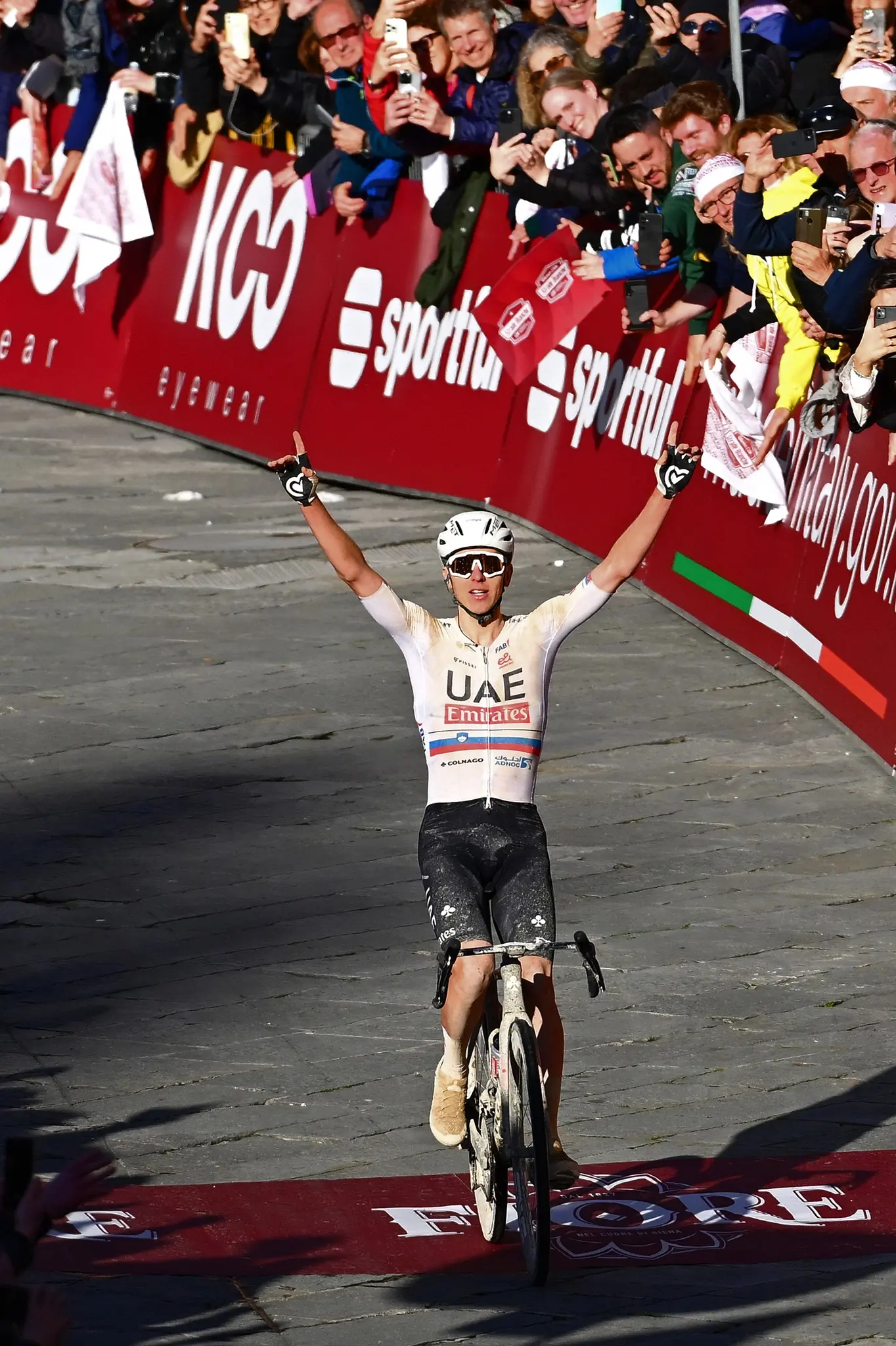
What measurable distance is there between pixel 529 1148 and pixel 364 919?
10.6 feet

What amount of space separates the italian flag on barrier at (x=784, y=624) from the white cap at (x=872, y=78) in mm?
2852

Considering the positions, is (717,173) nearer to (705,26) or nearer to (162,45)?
(705,26)

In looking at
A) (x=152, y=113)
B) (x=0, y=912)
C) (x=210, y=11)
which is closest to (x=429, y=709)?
(x=0, y=912)

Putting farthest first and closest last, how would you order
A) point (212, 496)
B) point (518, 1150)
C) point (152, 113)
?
point (152, 113), point (212, 496), point (518, 1150)

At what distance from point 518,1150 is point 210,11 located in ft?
42.2

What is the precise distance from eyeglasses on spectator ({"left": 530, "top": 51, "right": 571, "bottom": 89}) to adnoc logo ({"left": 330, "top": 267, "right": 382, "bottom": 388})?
3250 mm

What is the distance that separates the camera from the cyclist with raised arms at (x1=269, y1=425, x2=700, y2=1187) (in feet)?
23.1

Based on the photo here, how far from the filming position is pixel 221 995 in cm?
888

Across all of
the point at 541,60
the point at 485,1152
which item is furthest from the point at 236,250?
the point at 485,1152

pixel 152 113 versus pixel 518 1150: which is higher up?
pixel 152 113

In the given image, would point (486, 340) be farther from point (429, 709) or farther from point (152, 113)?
point (429, 709)

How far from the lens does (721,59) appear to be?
42.9ft

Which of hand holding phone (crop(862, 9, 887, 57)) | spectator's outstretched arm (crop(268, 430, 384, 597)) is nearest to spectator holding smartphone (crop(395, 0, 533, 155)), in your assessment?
hand holding phone (crop(862, 9, 887, 57))

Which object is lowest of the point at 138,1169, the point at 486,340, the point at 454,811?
the point at 138,1169
